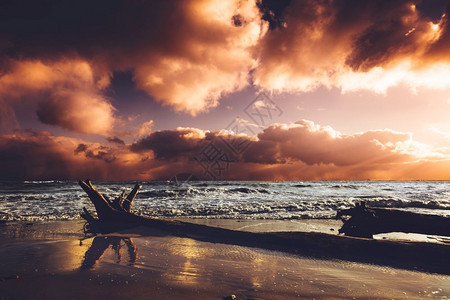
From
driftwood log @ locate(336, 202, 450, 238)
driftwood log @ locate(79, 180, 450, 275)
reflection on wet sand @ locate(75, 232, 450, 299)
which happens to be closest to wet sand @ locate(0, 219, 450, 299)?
reflection on wet sand @ locate(75, 232, 450, 299)

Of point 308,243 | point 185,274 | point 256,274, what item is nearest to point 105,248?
point 185,274

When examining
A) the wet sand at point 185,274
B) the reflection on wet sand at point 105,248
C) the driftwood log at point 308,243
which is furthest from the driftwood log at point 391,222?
the reflection on wet sand at point 105,248

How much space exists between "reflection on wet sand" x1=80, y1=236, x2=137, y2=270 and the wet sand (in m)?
0.02

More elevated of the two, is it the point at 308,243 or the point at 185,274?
the point at 308,243

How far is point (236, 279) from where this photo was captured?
4.03 metres

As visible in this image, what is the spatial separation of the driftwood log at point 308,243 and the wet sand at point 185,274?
1.23 feet

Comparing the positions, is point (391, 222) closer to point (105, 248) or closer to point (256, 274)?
point (256, 274)

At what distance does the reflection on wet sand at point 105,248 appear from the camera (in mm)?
4868

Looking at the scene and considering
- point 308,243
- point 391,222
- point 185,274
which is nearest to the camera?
point 185,274

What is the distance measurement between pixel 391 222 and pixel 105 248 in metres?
7.39

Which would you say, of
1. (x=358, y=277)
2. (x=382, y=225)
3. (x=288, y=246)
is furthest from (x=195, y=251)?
(x=382, y=225)

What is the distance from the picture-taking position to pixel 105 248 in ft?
19.4

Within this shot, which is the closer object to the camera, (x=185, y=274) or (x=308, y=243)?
(x=185, y=274)

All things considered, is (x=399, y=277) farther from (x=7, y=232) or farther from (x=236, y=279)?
(x=7, y=232)
